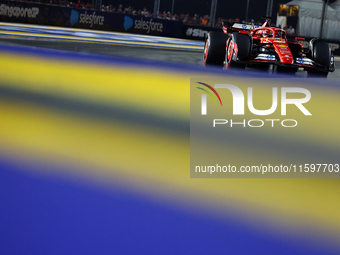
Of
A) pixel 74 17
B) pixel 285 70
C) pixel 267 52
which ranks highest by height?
pixel 74 17

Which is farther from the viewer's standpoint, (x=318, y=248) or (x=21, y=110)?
(x=21, y=110)

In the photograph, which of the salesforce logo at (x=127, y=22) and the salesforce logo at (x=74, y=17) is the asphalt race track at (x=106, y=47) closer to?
the salesforce logo at (x=74, y=17)

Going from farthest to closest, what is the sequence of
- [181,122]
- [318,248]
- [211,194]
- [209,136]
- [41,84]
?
[41,84]
[181,122]
[209,136]
[211,194]
[318,248]

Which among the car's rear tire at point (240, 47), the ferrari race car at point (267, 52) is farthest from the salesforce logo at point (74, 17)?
the car's rear tire at point (240, 47)

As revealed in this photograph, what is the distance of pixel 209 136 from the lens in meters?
2.04

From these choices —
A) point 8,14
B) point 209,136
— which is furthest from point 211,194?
point 8,14

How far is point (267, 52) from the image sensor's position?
516 centimetres

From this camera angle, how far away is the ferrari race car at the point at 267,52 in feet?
15.9

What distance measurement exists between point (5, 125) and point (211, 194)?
1.29m

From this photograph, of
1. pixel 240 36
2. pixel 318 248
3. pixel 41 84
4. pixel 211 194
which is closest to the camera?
pixel 318 248

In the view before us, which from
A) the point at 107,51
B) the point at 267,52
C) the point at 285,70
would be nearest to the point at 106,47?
the point at 107,51

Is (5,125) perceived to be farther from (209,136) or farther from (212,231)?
(212,231)

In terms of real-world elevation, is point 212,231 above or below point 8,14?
below

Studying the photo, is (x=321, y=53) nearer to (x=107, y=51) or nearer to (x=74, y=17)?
(x=107, y=51)
